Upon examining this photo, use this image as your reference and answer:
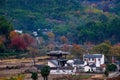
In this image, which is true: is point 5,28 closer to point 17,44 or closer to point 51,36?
point 17,44

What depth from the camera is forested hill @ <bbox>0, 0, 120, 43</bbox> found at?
7031 cm

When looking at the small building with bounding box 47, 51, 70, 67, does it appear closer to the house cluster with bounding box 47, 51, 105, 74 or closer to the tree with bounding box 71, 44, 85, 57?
the house cluster with bounding box 47, 51, 105, 74

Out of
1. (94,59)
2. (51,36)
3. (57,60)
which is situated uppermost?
(57,60)

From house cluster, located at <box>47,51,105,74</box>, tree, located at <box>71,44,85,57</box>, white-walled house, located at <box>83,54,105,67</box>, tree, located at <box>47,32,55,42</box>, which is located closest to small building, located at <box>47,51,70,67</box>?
house cluster, located at <box>47,51,105,74</box>

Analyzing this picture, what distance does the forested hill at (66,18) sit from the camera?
7031 centimetres

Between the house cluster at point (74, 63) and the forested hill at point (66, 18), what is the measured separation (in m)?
16.4

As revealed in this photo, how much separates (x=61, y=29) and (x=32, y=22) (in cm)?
510

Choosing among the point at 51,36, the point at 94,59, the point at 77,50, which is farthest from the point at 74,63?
the point at 51,36

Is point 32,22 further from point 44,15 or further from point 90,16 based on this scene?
point 90,16

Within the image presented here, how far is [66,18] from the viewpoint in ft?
279

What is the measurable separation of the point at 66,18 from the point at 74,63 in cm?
3566

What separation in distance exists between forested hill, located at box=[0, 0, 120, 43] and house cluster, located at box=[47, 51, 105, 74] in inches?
644

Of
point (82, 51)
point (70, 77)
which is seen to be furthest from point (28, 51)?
point (70, 77)

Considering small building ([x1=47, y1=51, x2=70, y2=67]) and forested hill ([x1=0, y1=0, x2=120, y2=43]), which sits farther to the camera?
forested hill ([x1=0, y1=0, x2=120, y2=43])
